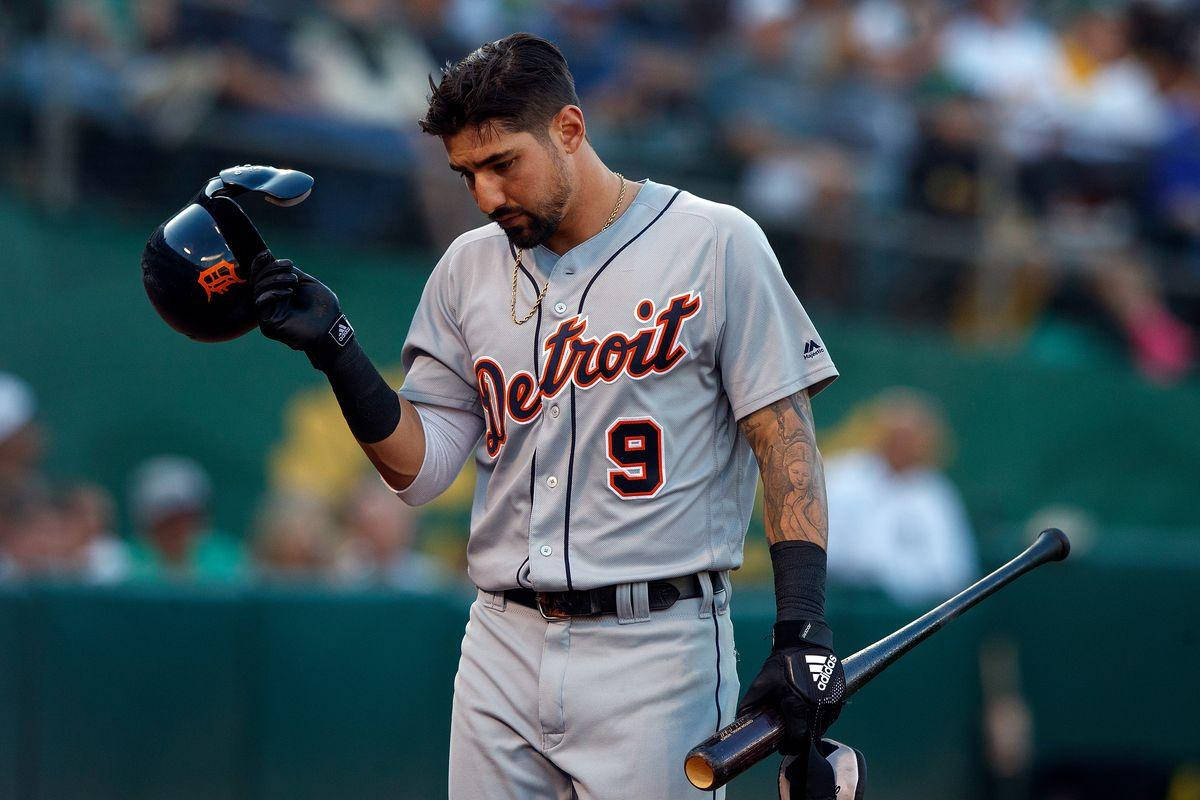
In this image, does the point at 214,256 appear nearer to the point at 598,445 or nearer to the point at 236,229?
the point at 236,229

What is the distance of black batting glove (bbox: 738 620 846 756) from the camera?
2.88 metres

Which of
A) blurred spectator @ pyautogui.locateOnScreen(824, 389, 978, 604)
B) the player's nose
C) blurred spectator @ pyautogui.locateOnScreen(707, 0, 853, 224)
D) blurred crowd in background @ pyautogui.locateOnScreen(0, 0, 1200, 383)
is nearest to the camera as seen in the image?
the player's nose

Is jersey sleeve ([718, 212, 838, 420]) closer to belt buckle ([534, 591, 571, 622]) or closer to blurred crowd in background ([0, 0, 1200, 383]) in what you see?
belt buckle ([534, 591, 571, 622])

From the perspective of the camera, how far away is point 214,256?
3176 mm

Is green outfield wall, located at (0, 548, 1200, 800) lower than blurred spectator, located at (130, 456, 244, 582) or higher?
lower

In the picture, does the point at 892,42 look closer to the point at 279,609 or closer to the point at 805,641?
the point at 279,609

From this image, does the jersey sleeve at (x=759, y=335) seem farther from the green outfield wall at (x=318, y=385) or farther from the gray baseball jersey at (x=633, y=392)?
the green outfield wall at (x=318, y=385)

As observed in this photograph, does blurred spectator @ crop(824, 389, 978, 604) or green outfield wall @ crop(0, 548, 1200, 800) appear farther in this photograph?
blurred spectator @ crop(824, 389, 978, 604)

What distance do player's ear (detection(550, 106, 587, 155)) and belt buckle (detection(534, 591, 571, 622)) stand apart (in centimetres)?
87

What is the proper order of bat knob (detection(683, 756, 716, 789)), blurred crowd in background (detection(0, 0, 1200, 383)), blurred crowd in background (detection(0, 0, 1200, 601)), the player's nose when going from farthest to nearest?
blurred crowd in background (detection(0, 0, 1200, 383))
blurred crowd in background (detection(0, 0, 1200, 601))
the player's nose
bat knob (detection(683, 756, 716, 789))

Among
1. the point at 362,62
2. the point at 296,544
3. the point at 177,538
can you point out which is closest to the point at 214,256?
the point at 296,544

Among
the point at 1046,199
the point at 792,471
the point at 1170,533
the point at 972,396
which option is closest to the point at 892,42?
the point at 1046,199

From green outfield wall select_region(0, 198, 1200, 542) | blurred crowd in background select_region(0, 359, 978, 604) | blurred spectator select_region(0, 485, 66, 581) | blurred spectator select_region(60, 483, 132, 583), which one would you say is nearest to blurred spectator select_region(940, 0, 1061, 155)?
green outfield wall select_region(0, 198, 1200, 542)

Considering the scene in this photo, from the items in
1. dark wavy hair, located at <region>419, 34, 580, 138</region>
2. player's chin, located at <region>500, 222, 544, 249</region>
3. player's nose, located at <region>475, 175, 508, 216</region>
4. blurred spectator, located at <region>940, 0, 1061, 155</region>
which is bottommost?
player's chin, located at <region>500, 222, 544, 249</region>
